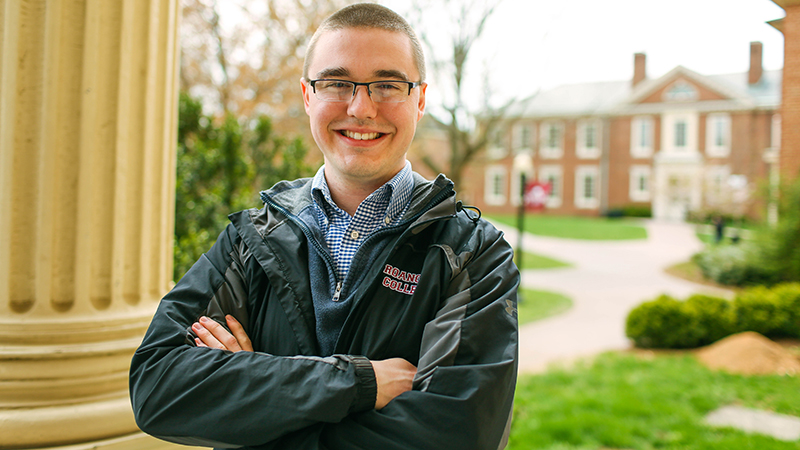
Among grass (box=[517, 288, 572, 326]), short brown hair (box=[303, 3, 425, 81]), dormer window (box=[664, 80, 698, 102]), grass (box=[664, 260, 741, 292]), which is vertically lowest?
grass (box=[517, 288, 572, 326])

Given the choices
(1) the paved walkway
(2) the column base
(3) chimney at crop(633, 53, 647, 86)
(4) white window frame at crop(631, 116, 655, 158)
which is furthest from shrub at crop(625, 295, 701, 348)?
(3) chimney at crop(633, 53, 647, 86)

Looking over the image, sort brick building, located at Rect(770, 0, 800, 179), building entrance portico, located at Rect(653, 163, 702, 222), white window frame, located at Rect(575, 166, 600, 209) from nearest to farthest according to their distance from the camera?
brick building, located at Rect(770, 0, 800, 179) < building entrance portico, located at Rect(653, 163, 702, 222) < white window frame, located at Rect(575, 166, 600, 209)

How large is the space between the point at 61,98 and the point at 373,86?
4.75ft

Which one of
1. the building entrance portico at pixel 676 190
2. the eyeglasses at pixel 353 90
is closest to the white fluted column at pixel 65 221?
the eyeglasses at pixel 353 90

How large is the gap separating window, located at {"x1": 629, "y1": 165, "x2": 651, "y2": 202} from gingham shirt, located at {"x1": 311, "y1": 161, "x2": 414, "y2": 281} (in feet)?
139

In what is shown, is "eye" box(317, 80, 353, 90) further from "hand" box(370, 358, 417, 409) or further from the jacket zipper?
"hand" box(370, 358, 417, 409)

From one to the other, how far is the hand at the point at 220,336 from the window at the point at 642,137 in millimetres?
42673

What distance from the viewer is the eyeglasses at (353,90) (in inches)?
65.1

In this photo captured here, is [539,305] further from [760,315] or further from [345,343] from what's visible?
[345,343]

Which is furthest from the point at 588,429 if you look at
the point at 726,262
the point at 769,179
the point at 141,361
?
the point at 726,262

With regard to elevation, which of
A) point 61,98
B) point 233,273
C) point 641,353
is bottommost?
point 641,353

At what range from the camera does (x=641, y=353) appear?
8.48 metres

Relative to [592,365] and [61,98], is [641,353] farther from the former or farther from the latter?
[61,98]

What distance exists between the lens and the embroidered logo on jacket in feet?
5.32
